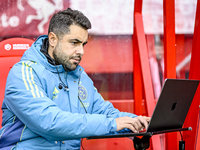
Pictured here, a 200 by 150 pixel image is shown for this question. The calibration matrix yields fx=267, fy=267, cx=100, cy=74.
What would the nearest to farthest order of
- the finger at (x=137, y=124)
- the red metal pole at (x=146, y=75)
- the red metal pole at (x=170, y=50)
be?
1. the finger at (x=137, y=124)
2. the red metal pole at (x=170, y=50)
3. the red metal pole at (x=146, y=75)

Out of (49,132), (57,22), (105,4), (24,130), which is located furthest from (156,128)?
(105,4)

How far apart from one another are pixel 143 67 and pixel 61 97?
0.73 metres

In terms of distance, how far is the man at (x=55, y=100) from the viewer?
3.51 ft

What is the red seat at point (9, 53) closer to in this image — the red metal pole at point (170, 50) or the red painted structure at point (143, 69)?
the red painted structure at point (143, 69)

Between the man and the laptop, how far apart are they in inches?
3.3

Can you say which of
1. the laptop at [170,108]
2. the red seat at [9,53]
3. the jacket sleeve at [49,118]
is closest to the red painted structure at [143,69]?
the red seat at [9,53]

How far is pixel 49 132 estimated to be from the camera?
1062 mm

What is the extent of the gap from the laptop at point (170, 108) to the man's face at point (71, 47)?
52 centimetres

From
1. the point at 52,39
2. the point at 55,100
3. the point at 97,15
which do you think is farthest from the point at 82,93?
the point at 97,15

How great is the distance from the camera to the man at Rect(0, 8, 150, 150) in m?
1.07

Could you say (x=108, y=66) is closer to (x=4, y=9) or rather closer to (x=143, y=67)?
(x=143, y=67)

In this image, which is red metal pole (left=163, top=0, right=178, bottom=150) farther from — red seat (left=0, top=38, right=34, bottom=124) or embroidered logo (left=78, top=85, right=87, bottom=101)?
red seat (left=0, top=38, right=34, bottom=124)

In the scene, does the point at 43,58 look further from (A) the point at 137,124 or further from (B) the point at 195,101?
(B) the point at 195,101

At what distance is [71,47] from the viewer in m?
1.45
